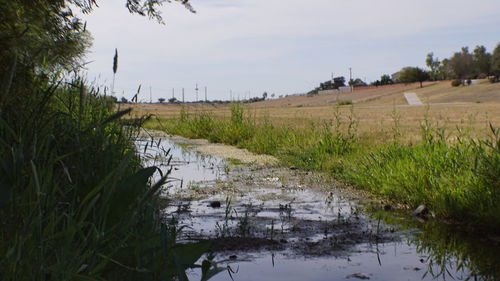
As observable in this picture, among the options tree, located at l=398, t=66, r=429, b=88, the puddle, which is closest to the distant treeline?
tree, located at l=398, t=66, r=429, b=88

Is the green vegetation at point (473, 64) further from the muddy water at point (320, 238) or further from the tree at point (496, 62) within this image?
the muddy water at point (320, 238)

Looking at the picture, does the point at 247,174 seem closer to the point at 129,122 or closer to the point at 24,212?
the point at 129,122

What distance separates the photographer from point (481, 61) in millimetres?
92312

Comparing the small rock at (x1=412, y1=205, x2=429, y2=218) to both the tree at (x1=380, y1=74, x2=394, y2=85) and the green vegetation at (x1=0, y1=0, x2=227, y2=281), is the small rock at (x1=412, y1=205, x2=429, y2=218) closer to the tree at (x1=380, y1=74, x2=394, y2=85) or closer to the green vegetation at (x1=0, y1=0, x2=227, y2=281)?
the green vegetation at (x1=0, y1=0, x2=227, y2=281)

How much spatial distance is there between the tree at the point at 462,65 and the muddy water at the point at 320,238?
9357cm

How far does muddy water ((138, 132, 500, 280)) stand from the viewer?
4449 mm

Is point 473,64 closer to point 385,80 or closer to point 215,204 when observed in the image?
point 385,80

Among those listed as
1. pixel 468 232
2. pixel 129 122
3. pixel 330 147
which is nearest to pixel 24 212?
pixel 129 122

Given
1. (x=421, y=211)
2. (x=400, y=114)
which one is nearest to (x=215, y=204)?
(x=421, y=211)

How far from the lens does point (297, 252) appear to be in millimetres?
4895

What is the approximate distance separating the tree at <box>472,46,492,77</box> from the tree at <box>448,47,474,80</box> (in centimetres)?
80

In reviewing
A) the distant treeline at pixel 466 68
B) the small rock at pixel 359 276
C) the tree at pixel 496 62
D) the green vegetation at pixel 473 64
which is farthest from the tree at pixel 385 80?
the small rock at pixel 359 276

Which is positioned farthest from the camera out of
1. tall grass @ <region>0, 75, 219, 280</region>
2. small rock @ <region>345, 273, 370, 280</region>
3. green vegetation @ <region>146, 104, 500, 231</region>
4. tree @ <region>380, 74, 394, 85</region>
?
tree @ <region>380, 74, 394, 85</region>

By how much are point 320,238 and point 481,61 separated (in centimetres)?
9481
